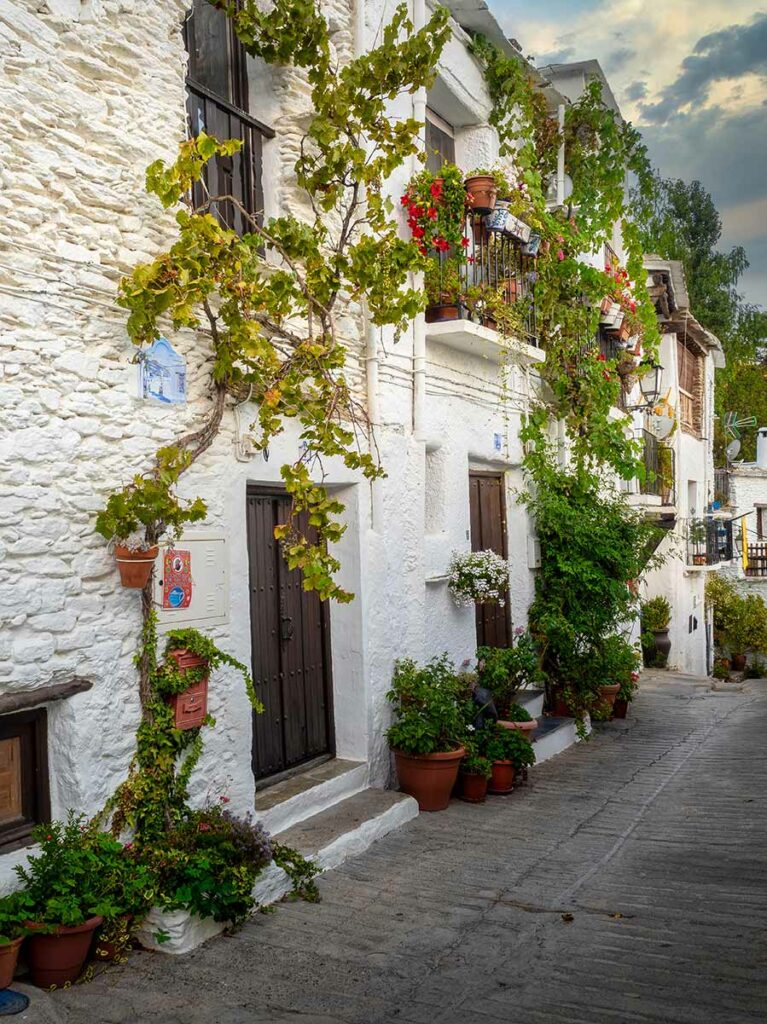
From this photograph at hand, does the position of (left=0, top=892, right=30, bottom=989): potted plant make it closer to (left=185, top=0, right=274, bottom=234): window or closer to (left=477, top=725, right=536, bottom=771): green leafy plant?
(left=477, top=725, right=536, bottom=771): green leafy plant

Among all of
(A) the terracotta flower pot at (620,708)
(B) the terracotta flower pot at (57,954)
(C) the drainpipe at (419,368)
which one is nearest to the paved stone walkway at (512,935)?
(B) the terracotta flower pot at (57,954)

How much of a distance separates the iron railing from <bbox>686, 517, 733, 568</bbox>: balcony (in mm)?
10863

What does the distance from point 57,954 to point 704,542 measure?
1818cm

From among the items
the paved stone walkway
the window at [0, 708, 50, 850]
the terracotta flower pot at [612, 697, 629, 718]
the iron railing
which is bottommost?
the terracotta flower pot at [612, 697, 629, 718]

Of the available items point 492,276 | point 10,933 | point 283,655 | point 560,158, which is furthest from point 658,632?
point 10,933

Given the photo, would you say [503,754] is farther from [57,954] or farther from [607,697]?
[57,954]

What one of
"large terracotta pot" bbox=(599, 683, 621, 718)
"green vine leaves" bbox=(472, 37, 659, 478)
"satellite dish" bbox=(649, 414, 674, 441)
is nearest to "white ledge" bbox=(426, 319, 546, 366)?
"green vine leaves" bbox=(472, 37, 659, 478)

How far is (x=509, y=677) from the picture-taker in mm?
8172

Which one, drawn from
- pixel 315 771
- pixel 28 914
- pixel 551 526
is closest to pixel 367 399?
pixel 315 771

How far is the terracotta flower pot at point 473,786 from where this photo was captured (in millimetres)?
7191

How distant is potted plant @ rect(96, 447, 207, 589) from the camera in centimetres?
474

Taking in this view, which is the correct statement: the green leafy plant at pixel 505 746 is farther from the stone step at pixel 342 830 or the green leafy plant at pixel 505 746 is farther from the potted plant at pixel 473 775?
the stone step at pixel 342 830

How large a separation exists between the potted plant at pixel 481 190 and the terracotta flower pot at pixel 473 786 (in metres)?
4.89

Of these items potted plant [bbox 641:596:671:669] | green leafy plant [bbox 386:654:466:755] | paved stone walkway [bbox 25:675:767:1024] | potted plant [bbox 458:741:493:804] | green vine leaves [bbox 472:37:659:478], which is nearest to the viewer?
paved stone walkway [bbox 25:675:767:1024]
